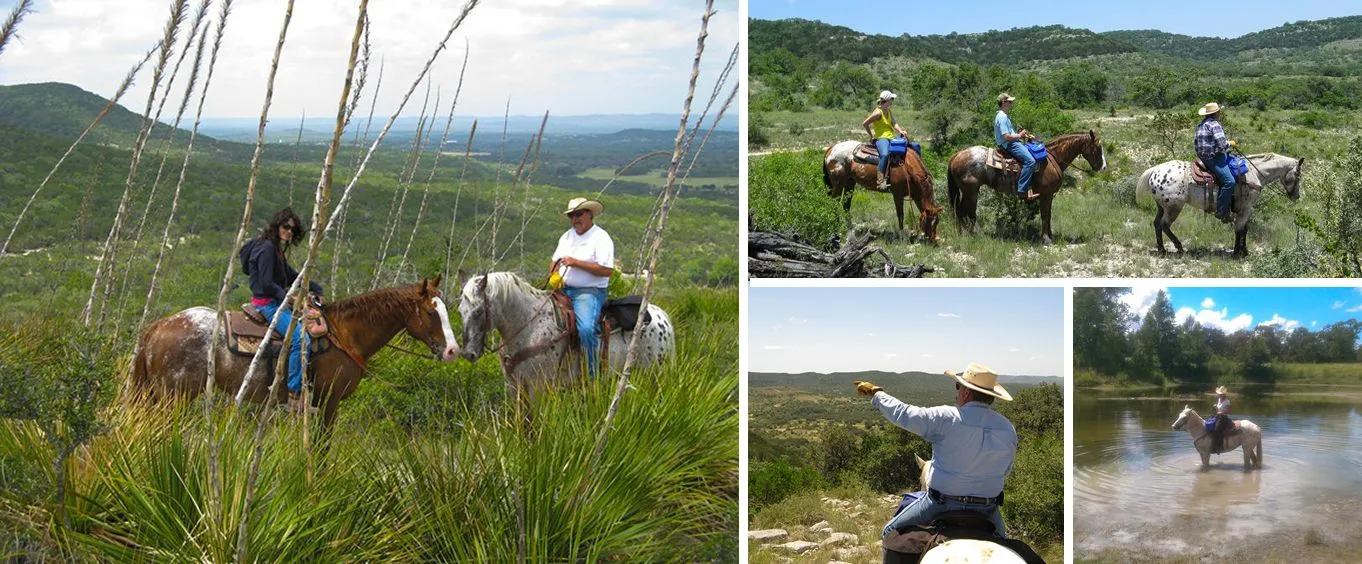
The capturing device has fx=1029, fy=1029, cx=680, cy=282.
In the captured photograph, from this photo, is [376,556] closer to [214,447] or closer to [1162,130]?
[214,447]

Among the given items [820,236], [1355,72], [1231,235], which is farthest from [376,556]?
[1355,72]

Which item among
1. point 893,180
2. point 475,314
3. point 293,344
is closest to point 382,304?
point 293,344

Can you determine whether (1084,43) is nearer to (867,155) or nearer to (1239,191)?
(867,155)

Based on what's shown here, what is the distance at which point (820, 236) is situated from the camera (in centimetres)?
490

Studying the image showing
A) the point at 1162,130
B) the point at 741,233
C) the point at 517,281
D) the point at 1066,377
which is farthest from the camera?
the point at 1162,130

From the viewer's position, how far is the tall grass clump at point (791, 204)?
4.64 m

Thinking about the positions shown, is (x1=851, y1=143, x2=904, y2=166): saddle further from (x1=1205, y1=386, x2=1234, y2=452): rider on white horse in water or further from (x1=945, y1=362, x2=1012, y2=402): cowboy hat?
(x1=1205, y1=386, x2=1234, y2=452): rider on white horse in water

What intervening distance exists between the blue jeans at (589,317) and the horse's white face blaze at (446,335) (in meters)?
0.84

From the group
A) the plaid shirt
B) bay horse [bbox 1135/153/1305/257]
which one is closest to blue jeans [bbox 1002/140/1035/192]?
Answer: bay horse [bbox 1135/153/1305/257]

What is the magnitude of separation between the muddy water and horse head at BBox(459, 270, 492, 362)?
428 cm

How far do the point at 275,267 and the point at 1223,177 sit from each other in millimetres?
7254

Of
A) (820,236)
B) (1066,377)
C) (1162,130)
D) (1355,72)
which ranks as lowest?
(1066,377)

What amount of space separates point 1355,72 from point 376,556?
3696cm

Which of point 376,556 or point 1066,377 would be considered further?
Answer: point 376,556
